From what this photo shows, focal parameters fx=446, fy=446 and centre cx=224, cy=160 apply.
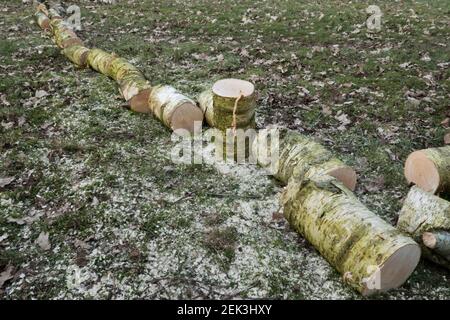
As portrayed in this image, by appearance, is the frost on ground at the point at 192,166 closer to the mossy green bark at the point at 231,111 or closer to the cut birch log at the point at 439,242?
the cut birch log at the point at 439,242

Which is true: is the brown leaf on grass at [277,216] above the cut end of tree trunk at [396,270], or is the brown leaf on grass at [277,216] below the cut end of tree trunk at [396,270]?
below

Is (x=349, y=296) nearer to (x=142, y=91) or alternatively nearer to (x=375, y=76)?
(x=142, y=91)

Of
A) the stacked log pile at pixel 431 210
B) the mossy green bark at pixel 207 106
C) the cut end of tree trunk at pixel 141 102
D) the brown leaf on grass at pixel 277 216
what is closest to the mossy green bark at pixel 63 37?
the cut end of tree trunk at pixel 141 102

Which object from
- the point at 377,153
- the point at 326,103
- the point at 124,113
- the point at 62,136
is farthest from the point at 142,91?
the point at 377,153

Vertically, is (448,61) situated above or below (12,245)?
above

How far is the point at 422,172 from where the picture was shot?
192 inches

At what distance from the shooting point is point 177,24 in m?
11.2

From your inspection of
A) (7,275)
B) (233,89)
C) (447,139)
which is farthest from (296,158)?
(7,275)

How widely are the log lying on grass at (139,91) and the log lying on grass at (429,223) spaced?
310 centimetres

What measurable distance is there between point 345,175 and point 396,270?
132cm

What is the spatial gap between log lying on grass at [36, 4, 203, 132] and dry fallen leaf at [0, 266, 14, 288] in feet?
9.08

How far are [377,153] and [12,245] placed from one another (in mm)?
4394

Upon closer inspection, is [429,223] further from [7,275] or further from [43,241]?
[7,275]

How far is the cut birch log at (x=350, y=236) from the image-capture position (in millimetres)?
3625
